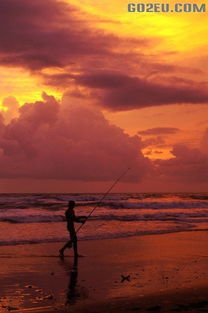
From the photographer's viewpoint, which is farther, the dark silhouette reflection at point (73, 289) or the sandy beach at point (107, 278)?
the dark silhouette reflection at point (73, 289)

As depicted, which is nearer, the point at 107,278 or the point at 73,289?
the point at 73,289

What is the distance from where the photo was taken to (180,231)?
22.8 meters

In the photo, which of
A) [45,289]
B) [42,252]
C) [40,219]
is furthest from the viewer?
[40,219]

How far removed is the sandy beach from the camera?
27.0 ft

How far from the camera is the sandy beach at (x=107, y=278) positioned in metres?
8.22

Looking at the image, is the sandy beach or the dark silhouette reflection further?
the dark silhouette reflection

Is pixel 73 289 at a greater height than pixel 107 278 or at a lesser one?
lesser

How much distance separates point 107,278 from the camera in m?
11.0

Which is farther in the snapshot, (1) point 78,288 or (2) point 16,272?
(2) point 16,272

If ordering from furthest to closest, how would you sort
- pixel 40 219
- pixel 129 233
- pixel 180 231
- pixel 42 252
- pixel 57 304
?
pixel 40 219 < pixel 180 231 < pixel 129 233 < pixel 42 252 < pixel 57 304

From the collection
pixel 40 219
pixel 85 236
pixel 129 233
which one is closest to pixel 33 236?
pixel 85 236

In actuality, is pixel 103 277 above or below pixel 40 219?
below

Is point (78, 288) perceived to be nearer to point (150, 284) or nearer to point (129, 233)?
point (150, 284)

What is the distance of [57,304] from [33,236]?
11445 millimetres
